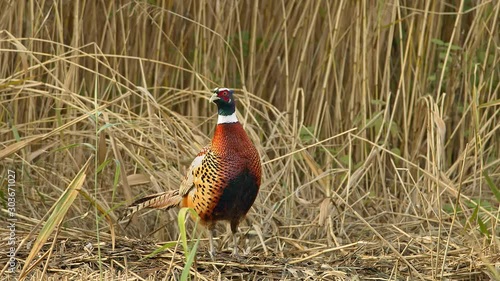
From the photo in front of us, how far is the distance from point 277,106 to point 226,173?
1388 millimetres

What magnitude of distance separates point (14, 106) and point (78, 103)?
53 cm

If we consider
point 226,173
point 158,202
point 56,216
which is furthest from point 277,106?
point 56,216

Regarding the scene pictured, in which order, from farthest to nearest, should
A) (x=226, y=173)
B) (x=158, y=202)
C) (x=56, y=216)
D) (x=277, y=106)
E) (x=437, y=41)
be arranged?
(x=277, y=106)
(x=437, y=41)
(x=158, y=202)
(x=226, y=173)
(x=56, y=216)

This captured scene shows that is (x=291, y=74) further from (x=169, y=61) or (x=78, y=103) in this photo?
(x=78, y=103)

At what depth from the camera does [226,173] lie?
3980mm

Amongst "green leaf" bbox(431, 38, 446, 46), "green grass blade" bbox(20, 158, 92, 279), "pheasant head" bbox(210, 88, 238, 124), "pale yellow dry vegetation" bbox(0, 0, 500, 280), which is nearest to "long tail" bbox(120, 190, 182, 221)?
"pale yellow dry vegetation" bbox(0, 0, 500, 280)

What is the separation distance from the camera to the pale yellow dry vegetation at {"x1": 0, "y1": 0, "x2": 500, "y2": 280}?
451 cm

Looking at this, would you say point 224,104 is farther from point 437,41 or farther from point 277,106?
point 437,41

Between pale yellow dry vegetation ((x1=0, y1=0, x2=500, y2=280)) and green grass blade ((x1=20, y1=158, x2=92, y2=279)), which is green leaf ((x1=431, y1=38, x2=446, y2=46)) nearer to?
pale yellow dry vegetation ((x1=0, y1=0, x2=500, y2=280))

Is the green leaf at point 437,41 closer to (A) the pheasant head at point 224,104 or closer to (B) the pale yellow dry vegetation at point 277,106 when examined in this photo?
(B) the pale yellow dry vegetation at point 277,106

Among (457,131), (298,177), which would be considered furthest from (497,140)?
(298,177)

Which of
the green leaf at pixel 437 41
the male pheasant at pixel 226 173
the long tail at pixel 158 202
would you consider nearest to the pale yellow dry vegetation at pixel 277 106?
the green leaf at pixel 437 41

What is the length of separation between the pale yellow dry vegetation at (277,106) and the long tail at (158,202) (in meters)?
0.12

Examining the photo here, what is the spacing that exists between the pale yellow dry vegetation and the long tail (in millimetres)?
115
